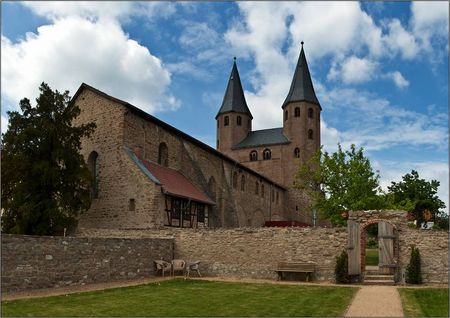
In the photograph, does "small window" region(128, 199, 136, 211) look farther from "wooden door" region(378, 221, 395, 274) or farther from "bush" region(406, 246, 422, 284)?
"bush" region(406, 246, 422, 284)

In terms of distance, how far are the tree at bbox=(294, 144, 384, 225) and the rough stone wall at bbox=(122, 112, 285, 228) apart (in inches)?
272

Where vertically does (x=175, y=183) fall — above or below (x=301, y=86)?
below

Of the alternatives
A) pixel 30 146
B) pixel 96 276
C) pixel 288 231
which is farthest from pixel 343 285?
pixel 30 146

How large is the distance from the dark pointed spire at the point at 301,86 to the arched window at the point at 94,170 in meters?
34.7

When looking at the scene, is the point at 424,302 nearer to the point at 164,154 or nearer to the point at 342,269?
the point at 342,269

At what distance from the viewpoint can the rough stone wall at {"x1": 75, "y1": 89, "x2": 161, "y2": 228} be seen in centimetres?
2412

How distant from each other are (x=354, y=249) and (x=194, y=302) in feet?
27.8

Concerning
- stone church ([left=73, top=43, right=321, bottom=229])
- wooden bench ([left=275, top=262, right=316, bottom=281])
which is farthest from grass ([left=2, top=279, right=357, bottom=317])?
stone church ([left=73, top=43, right=321, bottom=229])

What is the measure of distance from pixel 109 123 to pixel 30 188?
6.61m

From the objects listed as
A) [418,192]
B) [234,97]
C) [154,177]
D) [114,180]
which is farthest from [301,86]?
[114,180]

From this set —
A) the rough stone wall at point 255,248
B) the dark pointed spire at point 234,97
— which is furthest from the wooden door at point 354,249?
the dark pointed spire at point 234,97

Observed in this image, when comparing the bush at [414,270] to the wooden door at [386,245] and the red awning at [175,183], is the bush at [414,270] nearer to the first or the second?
the wooden door at [386,245]

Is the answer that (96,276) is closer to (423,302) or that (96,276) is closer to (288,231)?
(288,231)

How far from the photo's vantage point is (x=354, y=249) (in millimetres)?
18406
